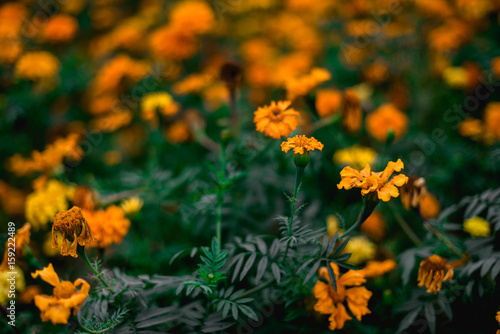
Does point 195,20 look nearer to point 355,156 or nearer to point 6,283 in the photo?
point 355,156

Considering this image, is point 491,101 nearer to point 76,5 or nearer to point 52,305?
point 52,305

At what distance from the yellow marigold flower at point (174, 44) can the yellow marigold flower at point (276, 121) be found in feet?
4.11

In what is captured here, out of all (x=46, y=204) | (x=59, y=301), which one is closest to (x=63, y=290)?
(x=59, y=301)

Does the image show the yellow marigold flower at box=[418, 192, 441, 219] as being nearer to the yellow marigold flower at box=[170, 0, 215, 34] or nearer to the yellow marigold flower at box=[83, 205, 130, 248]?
the yellow marigold flower at box=[83, 205, 130, 248]

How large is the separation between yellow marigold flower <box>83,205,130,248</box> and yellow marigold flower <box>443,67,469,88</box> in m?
1.97

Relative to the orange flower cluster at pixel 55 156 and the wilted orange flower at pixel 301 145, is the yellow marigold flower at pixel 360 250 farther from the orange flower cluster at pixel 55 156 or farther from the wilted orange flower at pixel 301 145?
the orange flower cluster at pixel 55 156

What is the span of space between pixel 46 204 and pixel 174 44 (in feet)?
4.16

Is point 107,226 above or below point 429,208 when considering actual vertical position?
above

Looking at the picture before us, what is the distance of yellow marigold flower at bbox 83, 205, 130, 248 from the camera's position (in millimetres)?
1352

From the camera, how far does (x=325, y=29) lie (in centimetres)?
304

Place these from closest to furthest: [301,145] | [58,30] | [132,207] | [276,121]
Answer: [301,145]
[276,121]
[132,207]
[58,30]

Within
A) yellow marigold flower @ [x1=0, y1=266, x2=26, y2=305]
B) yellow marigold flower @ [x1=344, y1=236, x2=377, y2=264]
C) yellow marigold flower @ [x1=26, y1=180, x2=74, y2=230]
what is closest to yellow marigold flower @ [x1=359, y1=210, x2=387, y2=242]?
yellow marigold flower @ [x1=344, y1=236, x2=377, y2=264]

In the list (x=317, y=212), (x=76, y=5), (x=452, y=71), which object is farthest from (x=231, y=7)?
(x=317, y=212)

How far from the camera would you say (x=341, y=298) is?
122 centimetres
